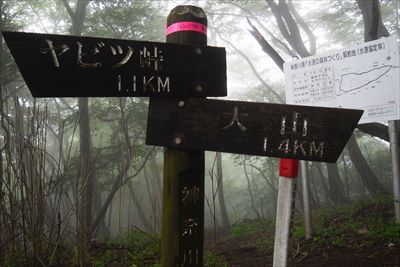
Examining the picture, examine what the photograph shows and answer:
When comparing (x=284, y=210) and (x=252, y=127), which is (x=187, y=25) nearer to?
(x=252, y=127)

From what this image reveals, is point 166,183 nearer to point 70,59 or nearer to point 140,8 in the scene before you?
point 70,59

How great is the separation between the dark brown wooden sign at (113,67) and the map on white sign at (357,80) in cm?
270

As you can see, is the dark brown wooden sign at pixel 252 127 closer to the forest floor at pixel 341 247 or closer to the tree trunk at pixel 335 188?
the forest floor at pixel 341 247

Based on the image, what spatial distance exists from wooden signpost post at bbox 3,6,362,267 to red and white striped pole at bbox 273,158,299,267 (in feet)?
0.04

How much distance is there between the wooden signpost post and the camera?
4.81 feet

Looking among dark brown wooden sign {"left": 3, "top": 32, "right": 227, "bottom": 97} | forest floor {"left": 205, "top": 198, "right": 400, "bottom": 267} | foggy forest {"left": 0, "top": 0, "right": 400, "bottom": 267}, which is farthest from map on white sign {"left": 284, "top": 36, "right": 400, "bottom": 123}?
dark brown wooden sign {"left": 3, "top": 32, "right": 227, "bottom": 97}

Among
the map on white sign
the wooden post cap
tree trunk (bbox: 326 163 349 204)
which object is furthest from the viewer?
tree trunk (bbox: 326 163 349 204)

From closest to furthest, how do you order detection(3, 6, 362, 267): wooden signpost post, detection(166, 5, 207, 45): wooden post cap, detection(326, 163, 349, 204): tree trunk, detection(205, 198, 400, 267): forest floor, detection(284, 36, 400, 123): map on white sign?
detection(3, 6, 362, 267): wooden signpost post
detection(166, 5, 207, 45): wooden post cap
detection(205, 198, 400, 267): forest floor
detection(284, 36, 400, 123): map on white sign
detection(326, 163, 349, 204): tree trunk

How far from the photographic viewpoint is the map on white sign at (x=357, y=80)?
3584 mm

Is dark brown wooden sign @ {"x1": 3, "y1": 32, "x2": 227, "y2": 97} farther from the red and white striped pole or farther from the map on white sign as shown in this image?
the map on white sign

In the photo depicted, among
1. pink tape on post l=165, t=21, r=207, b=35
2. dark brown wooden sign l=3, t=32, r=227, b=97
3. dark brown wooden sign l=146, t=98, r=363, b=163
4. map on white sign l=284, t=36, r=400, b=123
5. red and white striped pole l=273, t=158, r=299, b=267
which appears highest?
map on white sign l=284, t=36, r=400, b=123

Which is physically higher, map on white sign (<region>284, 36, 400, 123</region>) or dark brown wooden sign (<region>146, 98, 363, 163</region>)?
map on white sign (<region>284, 36, 400, 123</region>)

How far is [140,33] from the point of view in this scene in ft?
37.2

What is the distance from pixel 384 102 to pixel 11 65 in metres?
8.97
